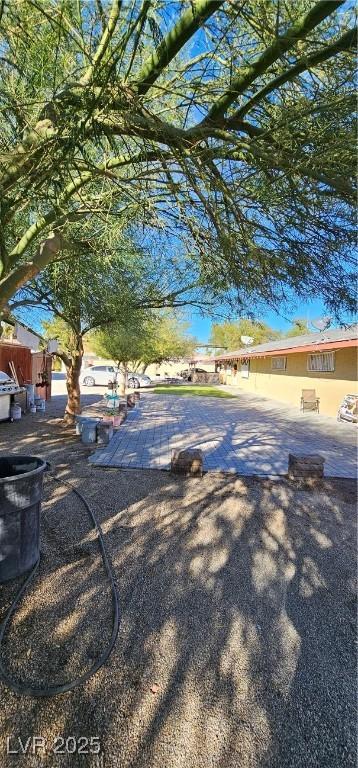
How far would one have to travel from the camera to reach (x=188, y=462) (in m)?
5.96

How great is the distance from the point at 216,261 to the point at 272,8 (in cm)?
155

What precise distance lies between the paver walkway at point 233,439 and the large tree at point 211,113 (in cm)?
466

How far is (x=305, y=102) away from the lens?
6.35 feet

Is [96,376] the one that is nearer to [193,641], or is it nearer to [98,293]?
[98,293]

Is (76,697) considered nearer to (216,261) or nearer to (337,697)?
(337,697)

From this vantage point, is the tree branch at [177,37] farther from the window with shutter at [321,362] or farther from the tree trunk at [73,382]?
the window with shutter at [321,362]

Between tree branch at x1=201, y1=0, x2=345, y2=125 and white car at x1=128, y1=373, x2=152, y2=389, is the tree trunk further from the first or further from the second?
white car at x1=128, y1=373, x2=152, y2=389

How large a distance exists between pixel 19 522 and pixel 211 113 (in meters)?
3.19

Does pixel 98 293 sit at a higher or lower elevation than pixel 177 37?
lower

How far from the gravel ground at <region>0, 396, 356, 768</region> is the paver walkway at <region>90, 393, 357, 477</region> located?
2.37 meters

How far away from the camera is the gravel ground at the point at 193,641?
1716 millimetres

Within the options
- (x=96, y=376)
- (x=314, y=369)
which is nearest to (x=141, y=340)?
(x=314, y=369)

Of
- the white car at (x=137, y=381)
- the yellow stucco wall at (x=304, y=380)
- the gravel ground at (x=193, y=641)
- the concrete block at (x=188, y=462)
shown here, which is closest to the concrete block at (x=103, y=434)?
the concrete block at (x=188, y=462)

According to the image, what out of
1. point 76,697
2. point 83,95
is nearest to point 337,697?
point 76,697
